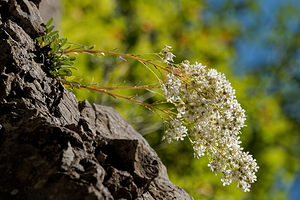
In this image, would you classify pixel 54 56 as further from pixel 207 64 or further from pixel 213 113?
pixel 207 64

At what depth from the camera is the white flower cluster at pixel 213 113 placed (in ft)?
6.89

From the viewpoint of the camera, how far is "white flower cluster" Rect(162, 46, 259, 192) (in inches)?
82.7

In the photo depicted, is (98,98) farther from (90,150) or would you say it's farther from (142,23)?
(142,23)

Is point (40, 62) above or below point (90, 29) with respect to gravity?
below

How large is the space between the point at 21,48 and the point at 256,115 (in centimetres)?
600

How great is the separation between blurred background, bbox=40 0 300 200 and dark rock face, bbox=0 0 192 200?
1.56 meters

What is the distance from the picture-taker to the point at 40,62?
227 cm

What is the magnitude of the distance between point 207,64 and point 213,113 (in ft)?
13.4

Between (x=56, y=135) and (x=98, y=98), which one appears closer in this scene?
(x=56, y=135)

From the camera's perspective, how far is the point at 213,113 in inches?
83.9

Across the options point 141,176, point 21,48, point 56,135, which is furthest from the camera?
point 21,48

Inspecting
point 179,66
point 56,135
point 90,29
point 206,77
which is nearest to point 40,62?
point 56,135

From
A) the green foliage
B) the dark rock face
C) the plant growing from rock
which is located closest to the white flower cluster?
the plant growing from rock

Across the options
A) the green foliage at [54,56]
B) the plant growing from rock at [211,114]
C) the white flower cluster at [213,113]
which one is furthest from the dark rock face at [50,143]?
the white flower cluster at [213,113]
